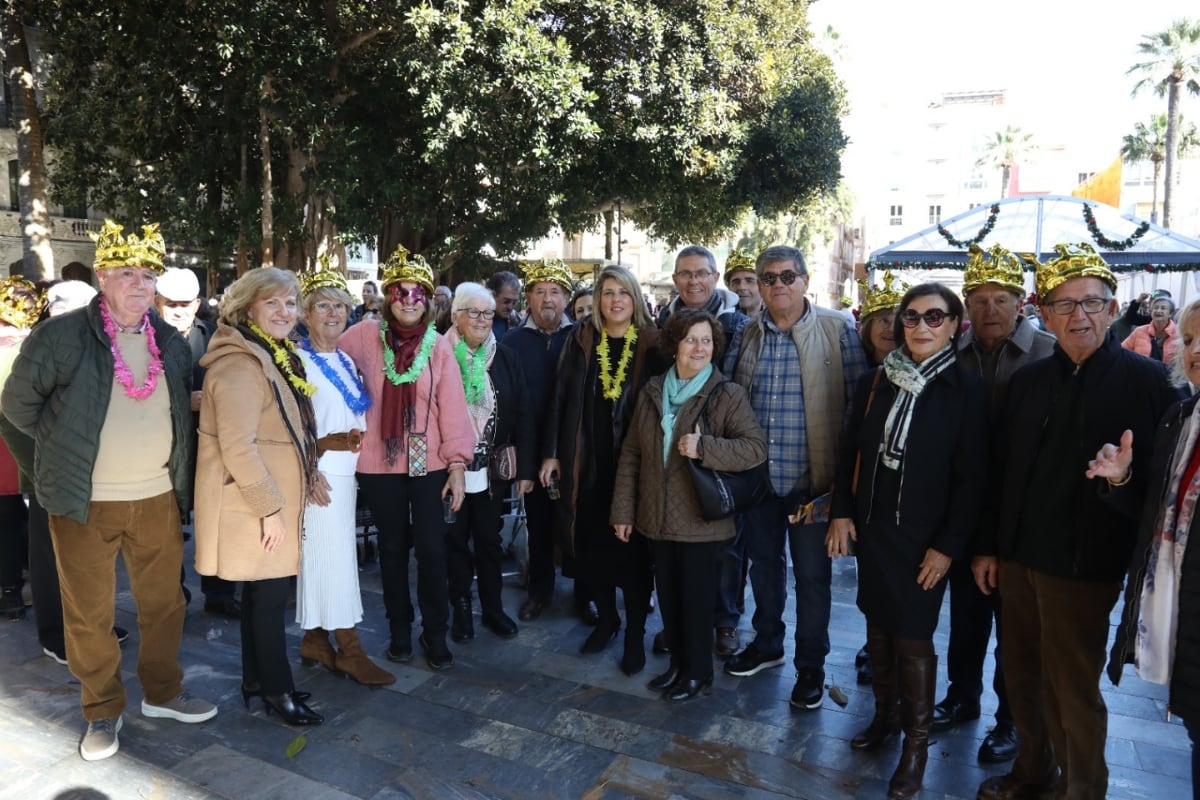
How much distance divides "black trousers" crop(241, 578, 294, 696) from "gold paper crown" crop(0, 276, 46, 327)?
223 centimetres

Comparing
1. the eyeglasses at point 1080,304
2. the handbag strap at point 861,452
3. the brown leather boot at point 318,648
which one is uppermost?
the eyeglasses at point 1080,304

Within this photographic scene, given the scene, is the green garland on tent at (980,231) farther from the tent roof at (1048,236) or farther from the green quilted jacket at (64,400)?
the green quilted jacket at (64,400)

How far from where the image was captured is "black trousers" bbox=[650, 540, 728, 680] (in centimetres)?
357

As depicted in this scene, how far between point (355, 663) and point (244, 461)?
134 cm

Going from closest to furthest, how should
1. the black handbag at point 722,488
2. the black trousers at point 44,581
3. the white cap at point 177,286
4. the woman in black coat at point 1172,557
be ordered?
1. the woman in black coat at point 1172,557
2. the black handbag at point 722,488
3. the black trousers at point 44,581
4. the white cap at point 177,286

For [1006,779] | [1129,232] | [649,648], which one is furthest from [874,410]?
[1129,232]

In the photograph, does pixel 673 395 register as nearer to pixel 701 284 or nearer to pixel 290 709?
pixel 701 284

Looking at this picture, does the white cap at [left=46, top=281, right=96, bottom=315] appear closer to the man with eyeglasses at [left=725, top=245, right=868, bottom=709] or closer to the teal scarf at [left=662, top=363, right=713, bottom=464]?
the teal scarf at [left=662, top=363, right=713, bottom=464]

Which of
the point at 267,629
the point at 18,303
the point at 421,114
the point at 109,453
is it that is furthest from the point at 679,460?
the point at 421,114

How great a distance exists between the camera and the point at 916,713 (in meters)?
2.92

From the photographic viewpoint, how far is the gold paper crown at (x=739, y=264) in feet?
16.3

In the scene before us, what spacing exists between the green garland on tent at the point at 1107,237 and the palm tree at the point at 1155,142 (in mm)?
31103

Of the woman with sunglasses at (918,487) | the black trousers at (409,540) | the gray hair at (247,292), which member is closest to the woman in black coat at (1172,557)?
the woman with sunglasses at (918,487)

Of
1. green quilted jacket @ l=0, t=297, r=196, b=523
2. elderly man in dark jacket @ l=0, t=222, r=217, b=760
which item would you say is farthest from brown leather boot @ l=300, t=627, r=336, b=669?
green quilted jacket @ l=0, t=297, r=196, b=523
